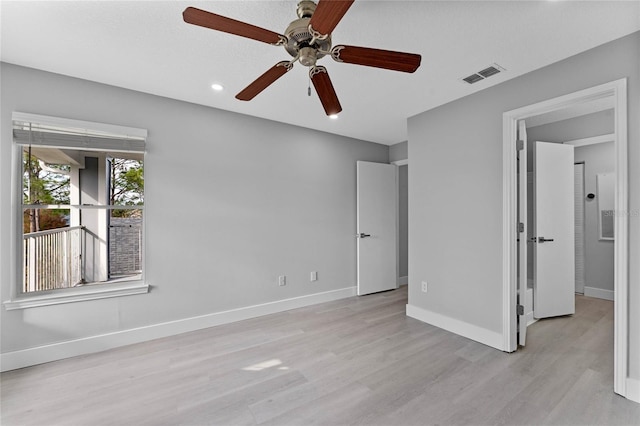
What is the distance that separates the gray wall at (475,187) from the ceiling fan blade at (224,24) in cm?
227

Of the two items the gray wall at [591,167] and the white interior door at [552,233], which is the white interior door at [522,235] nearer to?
the white interior door at [552,233]

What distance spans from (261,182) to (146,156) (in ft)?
4.16

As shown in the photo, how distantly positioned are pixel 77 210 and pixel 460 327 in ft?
13.2

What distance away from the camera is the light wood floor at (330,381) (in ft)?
5.75

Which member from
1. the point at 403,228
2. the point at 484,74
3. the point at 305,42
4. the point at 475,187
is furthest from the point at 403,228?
the point at 305,42

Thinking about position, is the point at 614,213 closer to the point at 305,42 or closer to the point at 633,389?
the point at 633,389

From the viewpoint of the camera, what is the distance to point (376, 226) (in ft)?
14.8

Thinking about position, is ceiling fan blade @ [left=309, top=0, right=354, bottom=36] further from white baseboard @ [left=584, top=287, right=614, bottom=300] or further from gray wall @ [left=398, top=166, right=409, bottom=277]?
white baseboard @ [left=584, top=287, right=614, bottom=300]

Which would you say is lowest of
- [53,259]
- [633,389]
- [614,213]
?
[633,389]

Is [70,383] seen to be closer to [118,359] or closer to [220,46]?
[118,359]

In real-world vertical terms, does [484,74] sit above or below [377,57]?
above

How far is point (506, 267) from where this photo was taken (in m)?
2.56

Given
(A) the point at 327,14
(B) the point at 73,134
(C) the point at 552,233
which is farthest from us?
(C) the point at 552,233

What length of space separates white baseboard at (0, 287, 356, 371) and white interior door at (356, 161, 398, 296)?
105 cm
